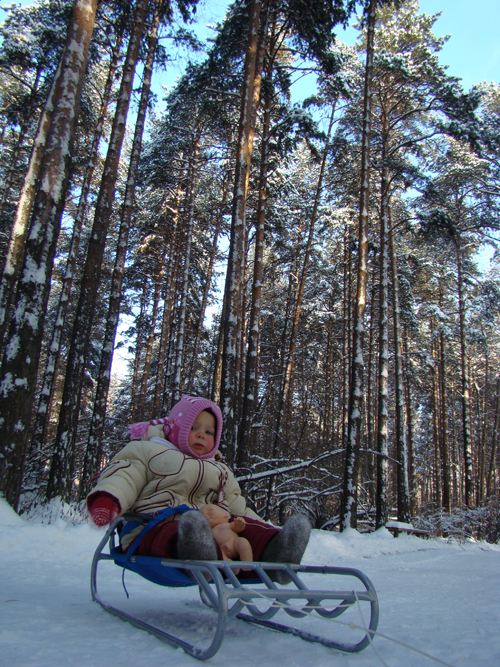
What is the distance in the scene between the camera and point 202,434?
2818 mm

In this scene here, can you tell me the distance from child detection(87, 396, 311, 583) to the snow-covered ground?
0.36 meters

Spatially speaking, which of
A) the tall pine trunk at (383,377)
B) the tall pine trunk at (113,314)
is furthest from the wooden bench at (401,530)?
the tall pine trunk at (113,314)

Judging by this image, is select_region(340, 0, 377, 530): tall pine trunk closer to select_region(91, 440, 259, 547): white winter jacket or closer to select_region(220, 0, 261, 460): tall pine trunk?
select_region(220, 0, 261, 460): tall pine trunk

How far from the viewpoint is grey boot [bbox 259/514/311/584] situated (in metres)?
2.10

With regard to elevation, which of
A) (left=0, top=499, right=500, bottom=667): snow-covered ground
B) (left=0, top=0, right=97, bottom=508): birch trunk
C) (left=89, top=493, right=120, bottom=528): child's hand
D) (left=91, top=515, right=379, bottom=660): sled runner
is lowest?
(left=0, top=499, right=500, bottom=667): snow-covered ground

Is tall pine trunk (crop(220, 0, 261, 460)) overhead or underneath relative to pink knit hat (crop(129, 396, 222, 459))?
overhead

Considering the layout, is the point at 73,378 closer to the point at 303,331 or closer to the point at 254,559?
the point at 254,559

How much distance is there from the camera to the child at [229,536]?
2.13 m

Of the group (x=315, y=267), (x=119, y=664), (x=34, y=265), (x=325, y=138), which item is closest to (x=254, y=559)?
(x=119, y=664)

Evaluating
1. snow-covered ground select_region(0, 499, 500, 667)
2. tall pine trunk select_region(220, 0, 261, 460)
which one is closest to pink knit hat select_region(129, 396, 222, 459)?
snow-covered ground select_region(0, 499, 500, 667)

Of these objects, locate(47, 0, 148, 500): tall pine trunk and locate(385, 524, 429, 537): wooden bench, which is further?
locate(385, 524, 429, 537): wooden bench

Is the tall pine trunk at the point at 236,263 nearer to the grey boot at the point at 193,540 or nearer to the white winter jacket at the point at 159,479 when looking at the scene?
the white winter jacket at the point at 159,479

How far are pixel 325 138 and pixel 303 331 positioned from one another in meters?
10.3

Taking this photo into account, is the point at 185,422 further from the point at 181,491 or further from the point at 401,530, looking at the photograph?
the point at 401,530
